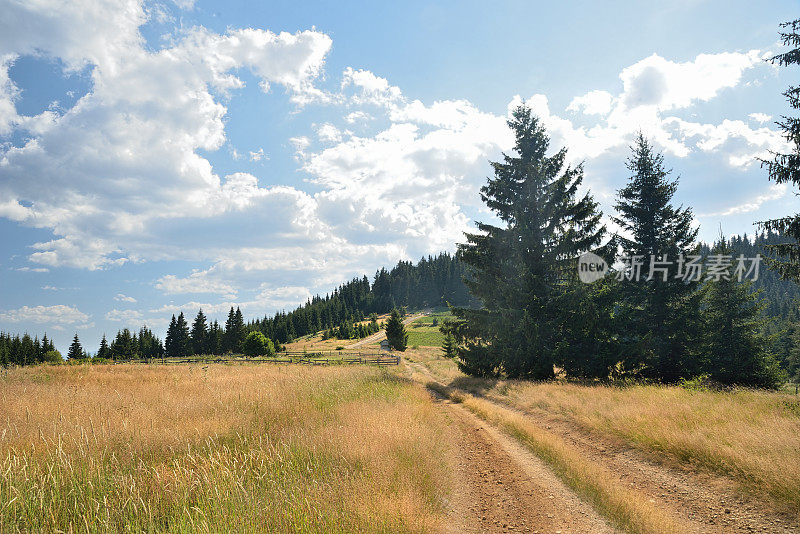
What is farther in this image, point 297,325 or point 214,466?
point 297,325

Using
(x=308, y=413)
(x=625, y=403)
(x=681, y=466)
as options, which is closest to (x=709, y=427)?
(x=681, y=466)

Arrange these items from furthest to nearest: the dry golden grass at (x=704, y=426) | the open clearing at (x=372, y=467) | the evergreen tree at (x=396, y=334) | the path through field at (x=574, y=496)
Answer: the evergreen tree at (x=396, y=334) → the dry golden grass at (x=704, y=426) → the path through field at (x=574, y=496) → the open clearing at (x=372, y=467)

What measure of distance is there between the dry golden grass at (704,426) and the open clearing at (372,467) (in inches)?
1.8

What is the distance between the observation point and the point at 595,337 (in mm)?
19938

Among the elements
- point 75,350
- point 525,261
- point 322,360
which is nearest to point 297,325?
point 75,350

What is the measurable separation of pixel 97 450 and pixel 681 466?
11639 millimetres

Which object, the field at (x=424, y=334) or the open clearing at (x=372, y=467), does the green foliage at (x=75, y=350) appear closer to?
the field at (x=424, y=334)

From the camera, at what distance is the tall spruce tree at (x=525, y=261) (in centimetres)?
2020

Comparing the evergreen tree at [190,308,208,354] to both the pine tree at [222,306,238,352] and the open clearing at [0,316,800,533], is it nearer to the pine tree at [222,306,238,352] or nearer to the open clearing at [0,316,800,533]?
the pine tree at [222,306,238,352]

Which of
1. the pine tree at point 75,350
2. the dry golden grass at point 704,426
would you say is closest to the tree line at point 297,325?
the pine tree at point 75,350

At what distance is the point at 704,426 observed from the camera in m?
8.78

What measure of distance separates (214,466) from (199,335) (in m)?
Result: 91.1

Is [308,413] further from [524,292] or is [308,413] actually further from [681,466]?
[524,292]

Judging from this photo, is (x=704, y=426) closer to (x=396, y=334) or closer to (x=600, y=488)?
(x=600, y=488)
